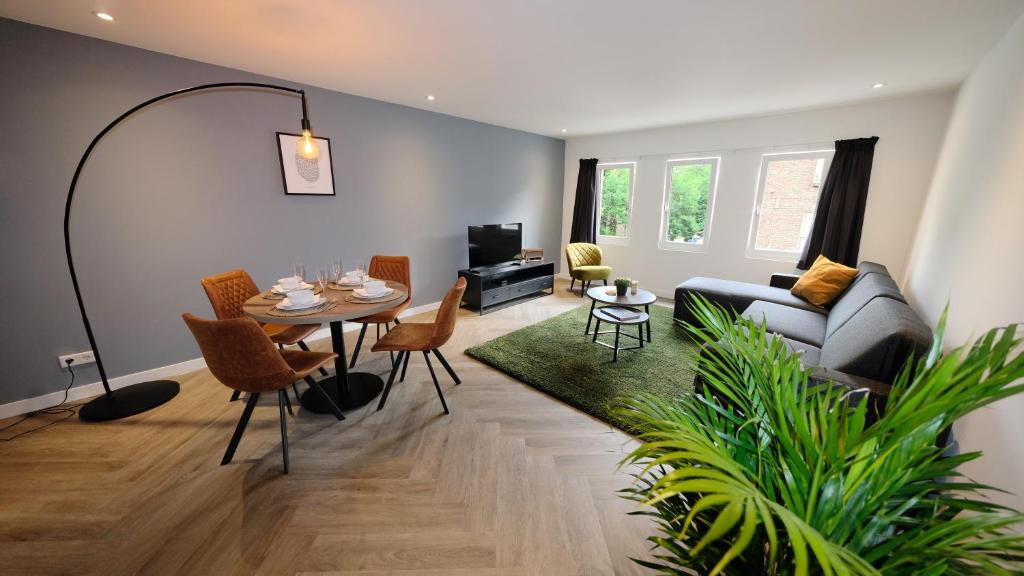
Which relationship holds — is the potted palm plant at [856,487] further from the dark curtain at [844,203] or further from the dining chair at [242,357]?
the dark curtain at [844,203]

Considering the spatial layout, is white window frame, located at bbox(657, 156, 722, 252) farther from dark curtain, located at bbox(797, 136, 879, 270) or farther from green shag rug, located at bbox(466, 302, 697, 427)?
green shag rug, located at bbox(466, 302, 697, 427)

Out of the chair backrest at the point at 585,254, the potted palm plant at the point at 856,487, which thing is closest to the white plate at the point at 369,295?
the potted palm plant at the point at 856,487

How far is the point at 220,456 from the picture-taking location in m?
1.99

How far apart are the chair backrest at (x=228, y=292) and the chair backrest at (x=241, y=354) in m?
0.71

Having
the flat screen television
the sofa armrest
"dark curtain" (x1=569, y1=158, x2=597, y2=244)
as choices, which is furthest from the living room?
"dark curtain" (x1=569, y1=158, x2=597, y2=244)

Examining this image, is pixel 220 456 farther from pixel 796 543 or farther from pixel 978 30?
pixel 978 30

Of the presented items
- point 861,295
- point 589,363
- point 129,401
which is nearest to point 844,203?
point 861,295

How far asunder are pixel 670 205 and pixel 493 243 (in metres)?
2.68

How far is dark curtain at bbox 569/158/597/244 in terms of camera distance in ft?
19.0

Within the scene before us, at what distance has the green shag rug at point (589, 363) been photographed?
8.69 ft

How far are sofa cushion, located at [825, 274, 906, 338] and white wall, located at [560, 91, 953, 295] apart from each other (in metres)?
1.37

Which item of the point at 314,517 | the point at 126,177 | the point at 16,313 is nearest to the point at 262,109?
the point at 126,177

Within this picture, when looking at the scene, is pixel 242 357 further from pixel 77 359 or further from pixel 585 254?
pixel 585 254

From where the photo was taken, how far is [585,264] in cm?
559
